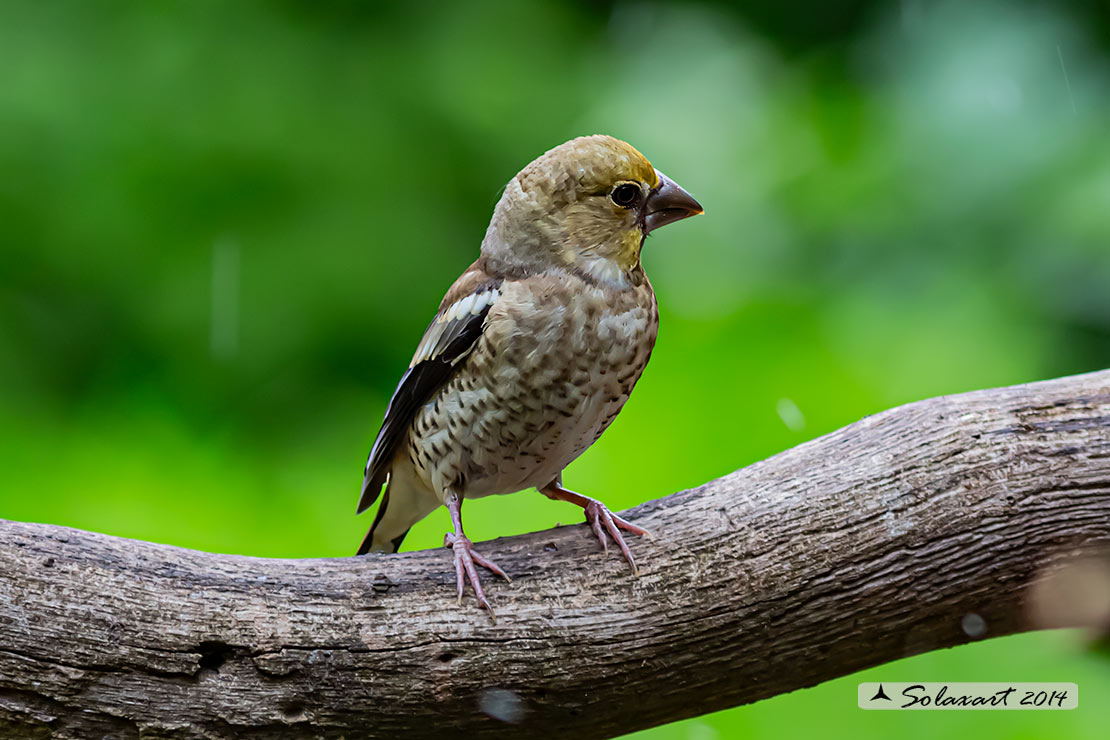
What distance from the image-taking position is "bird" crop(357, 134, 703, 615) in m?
2.06

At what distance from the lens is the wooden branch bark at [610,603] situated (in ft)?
6.14

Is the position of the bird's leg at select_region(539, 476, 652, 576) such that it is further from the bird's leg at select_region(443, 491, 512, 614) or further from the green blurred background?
the green blurred background

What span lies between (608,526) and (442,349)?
53 centimetres

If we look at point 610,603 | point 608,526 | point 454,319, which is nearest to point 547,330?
A: point 454,319

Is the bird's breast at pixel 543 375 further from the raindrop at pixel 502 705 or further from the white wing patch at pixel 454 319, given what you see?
the raindrop at pixel 502 705

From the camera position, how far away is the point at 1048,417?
2184 mm

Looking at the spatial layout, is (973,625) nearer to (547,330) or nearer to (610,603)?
(610,603)

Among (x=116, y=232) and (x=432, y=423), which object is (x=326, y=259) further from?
(x=432, y=423)

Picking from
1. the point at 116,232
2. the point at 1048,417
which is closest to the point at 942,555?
the point at 1048,417

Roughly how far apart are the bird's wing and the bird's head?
0.10 meters

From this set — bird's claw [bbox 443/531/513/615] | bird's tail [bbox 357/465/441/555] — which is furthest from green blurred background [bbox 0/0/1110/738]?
bird's claw [bbox 443/531/513/615]

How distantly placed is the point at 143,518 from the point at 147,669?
197 centimetres

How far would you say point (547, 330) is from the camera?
2045 millimetres

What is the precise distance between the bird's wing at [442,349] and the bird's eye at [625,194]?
312 millimetres
